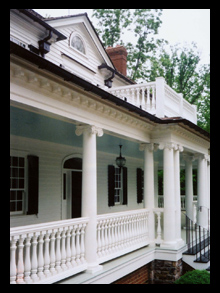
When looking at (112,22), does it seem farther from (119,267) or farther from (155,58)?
(119,267)

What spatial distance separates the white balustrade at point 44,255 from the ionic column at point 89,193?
166 millimetres

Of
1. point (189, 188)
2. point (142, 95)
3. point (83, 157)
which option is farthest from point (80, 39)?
point (189, 188)

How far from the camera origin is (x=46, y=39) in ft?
40.8

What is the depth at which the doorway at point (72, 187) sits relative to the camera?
13.0 m

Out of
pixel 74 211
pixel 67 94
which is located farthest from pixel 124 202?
pixel 67 94

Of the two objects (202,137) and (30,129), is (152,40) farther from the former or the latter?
(30,129)

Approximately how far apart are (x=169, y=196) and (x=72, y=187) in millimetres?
3705

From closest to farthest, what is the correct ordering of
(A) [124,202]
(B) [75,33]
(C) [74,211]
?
(C) [74,211]
(B) [75,33]
(A) [124,202]

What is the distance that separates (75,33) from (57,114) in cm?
819

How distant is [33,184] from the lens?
1062cm

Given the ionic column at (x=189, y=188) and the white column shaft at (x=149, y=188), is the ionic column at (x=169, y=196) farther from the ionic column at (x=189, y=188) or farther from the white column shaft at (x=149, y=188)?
the ionic column at (x=189, y=188)

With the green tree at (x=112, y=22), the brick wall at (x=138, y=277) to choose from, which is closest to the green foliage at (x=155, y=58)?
the green tree at (x=112, y=22)

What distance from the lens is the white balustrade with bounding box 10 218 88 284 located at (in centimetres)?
620
